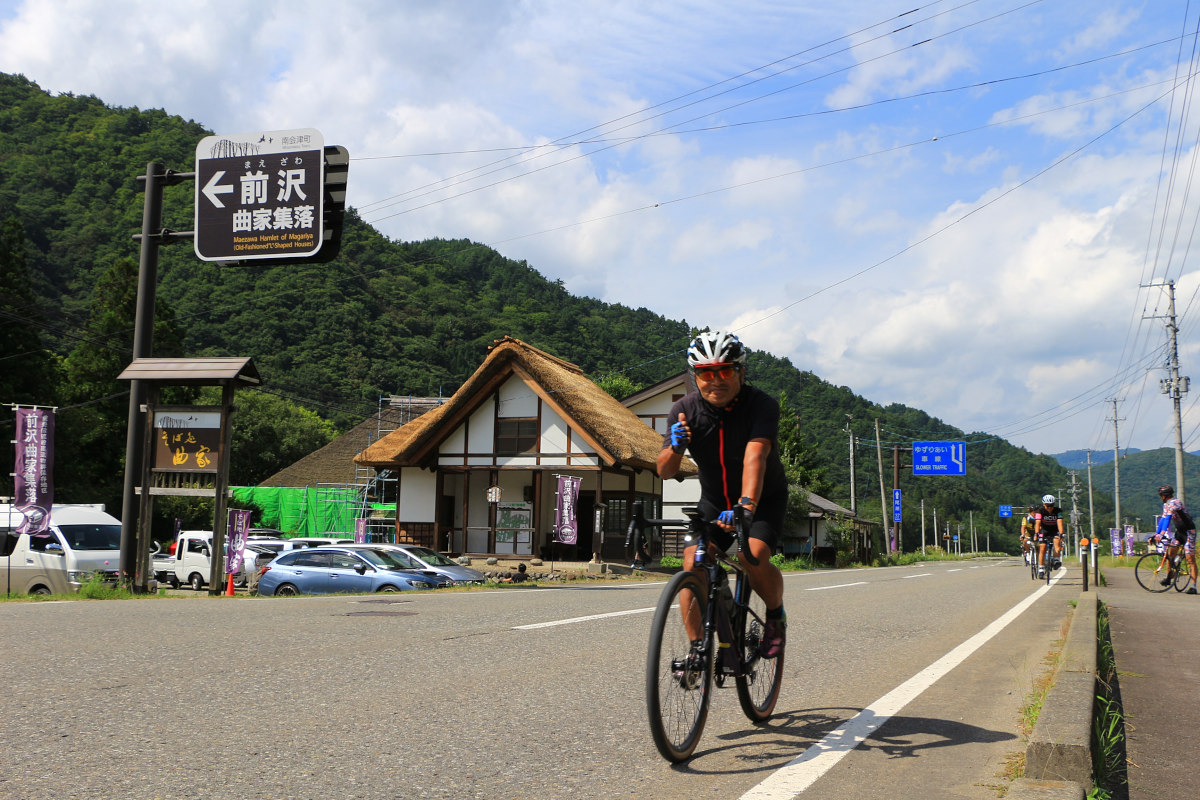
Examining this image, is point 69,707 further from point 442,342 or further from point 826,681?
point 442,342

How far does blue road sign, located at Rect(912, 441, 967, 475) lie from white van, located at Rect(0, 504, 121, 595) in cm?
3654

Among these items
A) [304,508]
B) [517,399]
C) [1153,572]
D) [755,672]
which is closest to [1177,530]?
[1153,572]

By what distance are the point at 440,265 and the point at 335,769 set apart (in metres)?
58.3

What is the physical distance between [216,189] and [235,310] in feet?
123

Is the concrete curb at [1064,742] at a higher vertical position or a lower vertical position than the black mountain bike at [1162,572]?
higher

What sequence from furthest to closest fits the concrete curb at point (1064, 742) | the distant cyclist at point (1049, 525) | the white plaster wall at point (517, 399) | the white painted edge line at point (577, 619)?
1. the white plaster wall at point (517, 399)
2. the distant cyclist at point (1049, 525)
3. the white painted edge line at point (577, 619)
4. the concrete curb at point (1064, 742)

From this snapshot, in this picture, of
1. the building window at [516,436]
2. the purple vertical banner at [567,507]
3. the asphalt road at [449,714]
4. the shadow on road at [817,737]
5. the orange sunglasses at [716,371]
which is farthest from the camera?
the building window at [516,436]

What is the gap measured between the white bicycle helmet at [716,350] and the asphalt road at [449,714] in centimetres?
171

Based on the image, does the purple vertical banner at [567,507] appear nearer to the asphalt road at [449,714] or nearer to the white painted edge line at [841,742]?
the asphalt road at [449,714]

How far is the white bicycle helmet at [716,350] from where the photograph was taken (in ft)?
13.8

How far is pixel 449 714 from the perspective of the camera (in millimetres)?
4672

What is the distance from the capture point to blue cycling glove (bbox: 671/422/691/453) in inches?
161

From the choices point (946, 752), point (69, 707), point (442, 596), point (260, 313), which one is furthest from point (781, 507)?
point (260, 313)

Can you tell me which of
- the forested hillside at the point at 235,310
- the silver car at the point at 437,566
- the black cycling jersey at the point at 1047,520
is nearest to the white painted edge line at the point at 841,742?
the silver car at the point at 437,566
